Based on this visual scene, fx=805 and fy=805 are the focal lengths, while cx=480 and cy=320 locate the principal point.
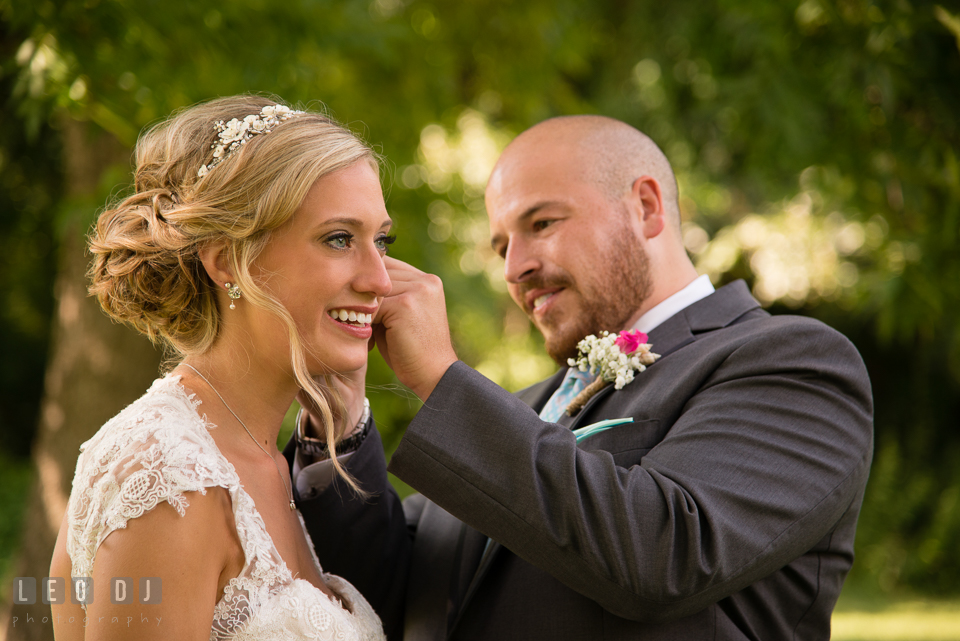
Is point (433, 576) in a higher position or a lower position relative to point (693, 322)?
lower

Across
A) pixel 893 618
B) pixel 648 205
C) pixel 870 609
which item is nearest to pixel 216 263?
pixel 648 205

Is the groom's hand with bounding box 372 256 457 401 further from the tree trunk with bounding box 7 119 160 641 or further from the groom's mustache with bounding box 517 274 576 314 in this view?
the tree trunk with bounding box 7 119 160 641

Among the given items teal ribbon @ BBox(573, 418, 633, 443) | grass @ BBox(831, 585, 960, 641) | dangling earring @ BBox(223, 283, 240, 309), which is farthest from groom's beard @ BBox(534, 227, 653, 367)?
grass @ BBox(831, 585, 960, 641)

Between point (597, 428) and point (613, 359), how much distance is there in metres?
0.34

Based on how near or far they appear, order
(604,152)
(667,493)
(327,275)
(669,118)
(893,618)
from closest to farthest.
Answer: (667,493) → (327,275) → (604,152) → (893,618) → (669,118)

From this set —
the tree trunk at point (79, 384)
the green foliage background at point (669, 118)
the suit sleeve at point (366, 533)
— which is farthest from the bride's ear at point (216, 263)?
the tree trunk at point (79, 384)

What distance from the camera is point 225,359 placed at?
2299 millimetres

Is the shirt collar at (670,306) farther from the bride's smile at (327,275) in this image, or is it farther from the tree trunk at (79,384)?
the tree trunk at (79,384)

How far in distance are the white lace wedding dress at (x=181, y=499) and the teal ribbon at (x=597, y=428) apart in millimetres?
902

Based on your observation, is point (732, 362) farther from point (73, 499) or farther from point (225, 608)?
point (73, 499)

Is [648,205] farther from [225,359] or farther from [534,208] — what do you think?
[225,359]

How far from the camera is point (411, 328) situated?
2.20 meters

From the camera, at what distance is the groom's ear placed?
3172 mm

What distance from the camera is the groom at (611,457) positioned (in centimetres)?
201
